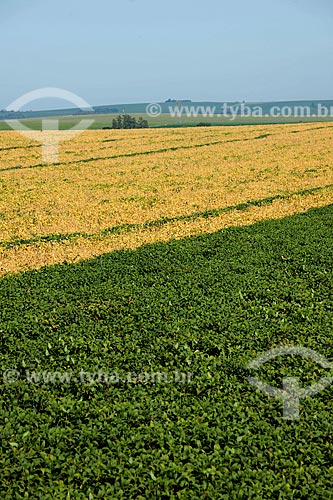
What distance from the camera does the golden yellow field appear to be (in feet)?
47.5

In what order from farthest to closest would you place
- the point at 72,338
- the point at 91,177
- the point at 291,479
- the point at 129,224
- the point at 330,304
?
the point at 91,177, the point at 129,224, the point at 330,304, the point at 72,338, the point at 291,479

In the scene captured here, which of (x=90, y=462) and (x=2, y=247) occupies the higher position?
(x=2, y=247)

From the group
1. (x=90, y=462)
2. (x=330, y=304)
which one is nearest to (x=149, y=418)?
(x=90, y=462)

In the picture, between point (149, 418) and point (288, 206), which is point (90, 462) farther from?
point (288, 206)

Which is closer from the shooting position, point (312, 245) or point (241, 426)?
point (241, 426)

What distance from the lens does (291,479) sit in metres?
5.14

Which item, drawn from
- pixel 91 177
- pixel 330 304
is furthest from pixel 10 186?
pixel 330 304

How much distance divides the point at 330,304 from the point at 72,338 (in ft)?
15.6

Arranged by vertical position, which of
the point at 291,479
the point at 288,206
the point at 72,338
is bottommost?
the point at 291,479

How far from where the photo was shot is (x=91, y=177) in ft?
84.3

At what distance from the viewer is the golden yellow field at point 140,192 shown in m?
14.5

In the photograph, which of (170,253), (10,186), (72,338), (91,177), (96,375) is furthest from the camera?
(91,177)

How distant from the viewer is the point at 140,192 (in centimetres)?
2123

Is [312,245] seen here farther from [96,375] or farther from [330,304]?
[96,375]
